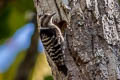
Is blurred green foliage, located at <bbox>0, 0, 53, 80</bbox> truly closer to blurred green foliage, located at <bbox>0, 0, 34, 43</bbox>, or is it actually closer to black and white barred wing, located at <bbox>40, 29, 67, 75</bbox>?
blurred green foliage, located at <bbox>0, 0, 34, 43</bbox>

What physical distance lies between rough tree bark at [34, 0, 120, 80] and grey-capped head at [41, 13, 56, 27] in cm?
14

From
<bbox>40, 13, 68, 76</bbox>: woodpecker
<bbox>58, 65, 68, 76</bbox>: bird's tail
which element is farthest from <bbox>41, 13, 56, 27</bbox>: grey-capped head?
<bbox>58, 65, 68, 76</bbox>: bird's tail

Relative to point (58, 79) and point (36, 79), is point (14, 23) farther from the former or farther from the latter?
point (58, 79)

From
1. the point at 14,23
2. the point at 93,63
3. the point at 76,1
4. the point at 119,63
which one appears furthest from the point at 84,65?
the point at 14,23

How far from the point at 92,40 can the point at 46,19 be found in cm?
60

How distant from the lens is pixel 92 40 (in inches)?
137

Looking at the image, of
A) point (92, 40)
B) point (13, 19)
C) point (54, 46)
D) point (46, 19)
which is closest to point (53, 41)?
point (54, 46)

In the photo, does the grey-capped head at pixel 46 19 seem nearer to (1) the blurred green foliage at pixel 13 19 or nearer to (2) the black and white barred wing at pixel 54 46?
(2) the black and white barred wing at pixel 54 46

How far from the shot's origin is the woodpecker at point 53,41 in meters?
3.59

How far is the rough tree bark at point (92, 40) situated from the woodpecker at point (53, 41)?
7cm

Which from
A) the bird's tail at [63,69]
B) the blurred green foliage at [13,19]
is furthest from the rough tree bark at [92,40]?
the blurred green foliage at [13,19]

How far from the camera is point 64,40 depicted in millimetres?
3605

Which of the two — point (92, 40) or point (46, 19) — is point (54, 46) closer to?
point (46, 19)

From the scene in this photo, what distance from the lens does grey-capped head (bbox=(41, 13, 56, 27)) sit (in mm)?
3741
